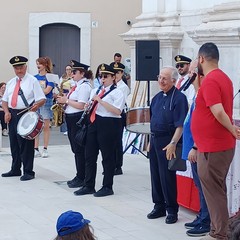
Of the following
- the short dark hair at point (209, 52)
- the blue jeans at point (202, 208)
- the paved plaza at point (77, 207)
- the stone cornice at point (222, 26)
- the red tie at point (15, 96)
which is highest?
the stone cornice at point (222, 26)

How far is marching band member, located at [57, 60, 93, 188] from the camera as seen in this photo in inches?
348

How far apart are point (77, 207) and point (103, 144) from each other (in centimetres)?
82

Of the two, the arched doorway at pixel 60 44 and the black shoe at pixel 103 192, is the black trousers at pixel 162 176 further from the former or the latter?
the arched doorway at pixel 60 44

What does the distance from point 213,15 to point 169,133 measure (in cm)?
378

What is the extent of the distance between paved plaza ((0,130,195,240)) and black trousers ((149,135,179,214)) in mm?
239

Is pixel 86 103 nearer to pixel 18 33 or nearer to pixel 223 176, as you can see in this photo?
Result: pixel 223 176

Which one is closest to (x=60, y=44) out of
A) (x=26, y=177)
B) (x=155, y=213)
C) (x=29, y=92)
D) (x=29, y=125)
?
(x=29, y=92)

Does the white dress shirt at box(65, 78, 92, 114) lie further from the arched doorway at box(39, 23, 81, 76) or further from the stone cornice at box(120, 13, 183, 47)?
the arched doorway at box(39, 23, 81, 76)

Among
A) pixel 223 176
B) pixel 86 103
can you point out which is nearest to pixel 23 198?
pixel 86 103

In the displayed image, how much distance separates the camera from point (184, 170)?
23.0 feet

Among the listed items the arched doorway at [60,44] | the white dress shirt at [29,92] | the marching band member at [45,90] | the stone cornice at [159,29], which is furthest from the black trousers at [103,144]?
the arched doorway at [60,44]

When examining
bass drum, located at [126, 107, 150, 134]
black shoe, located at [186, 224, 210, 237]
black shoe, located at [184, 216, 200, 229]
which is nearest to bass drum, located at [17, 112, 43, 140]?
bass drum, located at [126, 107, 150, 134]

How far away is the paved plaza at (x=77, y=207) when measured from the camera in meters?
6.87

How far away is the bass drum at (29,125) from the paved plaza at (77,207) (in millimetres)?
679
